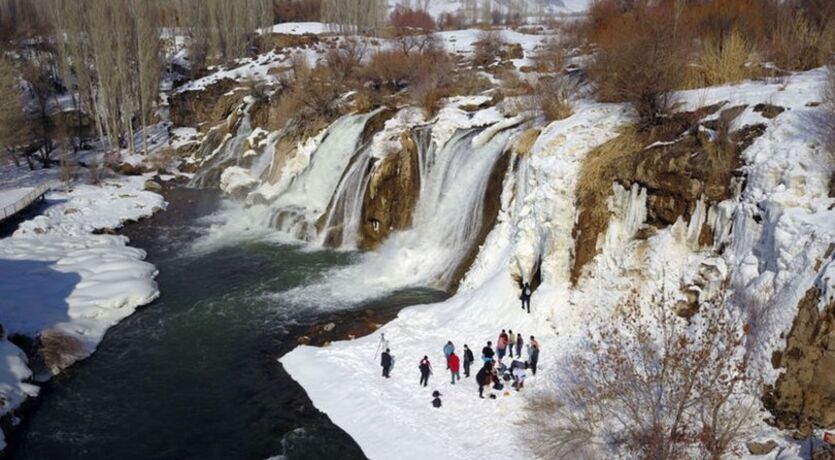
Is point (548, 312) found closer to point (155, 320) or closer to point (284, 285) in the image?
point (284, 285)

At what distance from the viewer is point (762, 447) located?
11367 mm

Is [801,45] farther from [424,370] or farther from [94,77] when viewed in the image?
Answer: [94,77]

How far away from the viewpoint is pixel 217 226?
111 feet

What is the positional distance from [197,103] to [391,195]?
38897 mm

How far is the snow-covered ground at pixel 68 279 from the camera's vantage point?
19.4 metres

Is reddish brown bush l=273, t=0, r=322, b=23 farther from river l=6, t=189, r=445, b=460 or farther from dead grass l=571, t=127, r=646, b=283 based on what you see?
dead grass l=571, t=127, r=646, b=283

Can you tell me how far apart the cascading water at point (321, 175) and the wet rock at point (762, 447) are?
80.8 feet

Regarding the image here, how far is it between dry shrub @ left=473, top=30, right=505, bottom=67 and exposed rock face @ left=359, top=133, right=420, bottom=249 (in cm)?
2558

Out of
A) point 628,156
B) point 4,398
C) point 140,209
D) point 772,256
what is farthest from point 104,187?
point 772,256

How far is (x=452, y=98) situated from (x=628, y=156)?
17.7 meters

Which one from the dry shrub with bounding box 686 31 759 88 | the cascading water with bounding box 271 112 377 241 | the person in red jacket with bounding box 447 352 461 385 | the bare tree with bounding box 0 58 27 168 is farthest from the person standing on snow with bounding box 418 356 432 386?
the bare tree with bounding box 0 58 27 168

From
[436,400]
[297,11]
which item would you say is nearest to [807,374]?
[436,400]

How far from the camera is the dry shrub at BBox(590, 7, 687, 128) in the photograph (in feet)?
63.4

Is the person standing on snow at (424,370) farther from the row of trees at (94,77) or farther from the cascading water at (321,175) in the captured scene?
the row of trees at (94,77)
